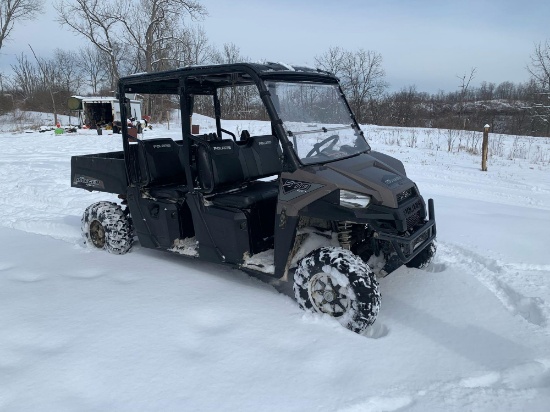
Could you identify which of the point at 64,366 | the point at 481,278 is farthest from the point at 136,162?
the point at 481,278

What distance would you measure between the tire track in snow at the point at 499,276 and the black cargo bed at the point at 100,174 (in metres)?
3.49

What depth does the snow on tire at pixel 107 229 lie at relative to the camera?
15.7 ft

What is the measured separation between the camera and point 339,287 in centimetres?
322

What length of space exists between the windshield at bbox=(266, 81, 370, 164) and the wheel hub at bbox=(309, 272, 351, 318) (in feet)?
3.10

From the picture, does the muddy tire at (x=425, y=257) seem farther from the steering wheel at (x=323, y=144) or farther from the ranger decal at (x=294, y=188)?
the ranger decal at (x=294, y=188)

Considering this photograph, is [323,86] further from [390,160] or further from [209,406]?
[209,406]

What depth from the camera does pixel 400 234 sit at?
3.27m

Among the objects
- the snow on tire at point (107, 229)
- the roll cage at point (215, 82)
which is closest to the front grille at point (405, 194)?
the roll cage at point (215, 82)

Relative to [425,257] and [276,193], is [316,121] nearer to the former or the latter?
[276,193]

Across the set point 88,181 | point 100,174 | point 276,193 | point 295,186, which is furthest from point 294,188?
point 88,181

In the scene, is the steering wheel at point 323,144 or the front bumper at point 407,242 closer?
the front bumper at point 407,242

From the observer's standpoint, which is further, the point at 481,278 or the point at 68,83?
the point at 68,83

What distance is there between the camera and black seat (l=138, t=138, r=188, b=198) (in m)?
4.43

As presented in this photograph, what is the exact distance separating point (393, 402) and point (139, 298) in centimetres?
221
